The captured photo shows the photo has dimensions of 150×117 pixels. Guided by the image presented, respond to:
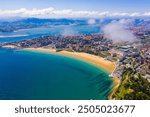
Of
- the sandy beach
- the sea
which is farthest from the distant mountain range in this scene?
the sea

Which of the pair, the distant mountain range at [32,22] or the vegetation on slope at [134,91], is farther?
the distant mountain range at [32,22]

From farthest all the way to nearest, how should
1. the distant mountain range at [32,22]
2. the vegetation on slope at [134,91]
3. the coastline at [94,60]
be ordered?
the distant mountain range at [32,22], the coastline at [94,60], the vegetation on slope at [134,91]

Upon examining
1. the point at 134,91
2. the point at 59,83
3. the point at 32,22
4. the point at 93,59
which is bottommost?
the point at 93,59

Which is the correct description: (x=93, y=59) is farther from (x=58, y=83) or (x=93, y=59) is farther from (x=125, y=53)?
(x=58, y=83)

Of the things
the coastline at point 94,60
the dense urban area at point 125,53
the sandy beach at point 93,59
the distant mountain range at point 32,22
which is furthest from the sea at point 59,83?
the distant mountain range at point 32,22

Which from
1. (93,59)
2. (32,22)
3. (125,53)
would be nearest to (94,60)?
(93,59)

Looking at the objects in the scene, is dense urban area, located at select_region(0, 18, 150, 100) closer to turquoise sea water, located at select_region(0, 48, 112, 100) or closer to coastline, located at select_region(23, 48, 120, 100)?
coastline, located at select_region(23, 48, 120, 100)

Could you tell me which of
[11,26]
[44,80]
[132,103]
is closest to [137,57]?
[44,80]

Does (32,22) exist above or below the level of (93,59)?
above

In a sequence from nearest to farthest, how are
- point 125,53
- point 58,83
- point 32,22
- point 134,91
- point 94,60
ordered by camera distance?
point 134,91, point 58,83, point 94,60, point 125,53, point 32,22

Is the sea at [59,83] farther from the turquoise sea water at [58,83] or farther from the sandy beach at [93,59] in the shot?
the sandy beach at [93,59]

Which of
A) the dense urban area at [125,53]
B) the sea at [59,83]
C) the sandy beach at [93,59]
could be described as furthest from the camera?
the sandy beach at [93,59]

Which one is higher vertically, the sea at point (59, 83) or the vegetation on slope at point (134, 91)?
the vegetation on slope at point (134, 91)
